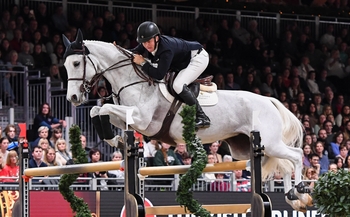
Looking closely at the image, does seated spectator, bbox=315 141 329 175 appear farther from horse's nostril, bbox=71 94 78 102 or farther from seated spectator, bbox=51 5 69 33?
horse's nostril, bbox=71 94 78 102

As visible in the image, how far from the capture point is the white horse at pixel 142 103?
390 inches

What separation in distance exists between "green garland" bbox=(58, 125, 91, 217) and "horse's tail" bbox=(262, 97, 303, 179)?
2778 millimetres

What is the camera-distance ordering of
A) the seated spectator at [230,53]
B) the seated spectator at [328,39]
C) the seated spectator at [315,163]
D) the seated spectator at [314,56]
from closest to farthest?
the seated spectator at [315,163], the seated spectator at [230,53], the seated spectator at [314,56], the seated spectator at [328,39]

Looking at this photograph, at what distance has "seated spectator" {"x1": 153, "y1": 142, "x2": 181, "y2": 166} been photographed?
13.3m

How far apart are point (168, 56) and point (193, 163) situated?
164 centimetres

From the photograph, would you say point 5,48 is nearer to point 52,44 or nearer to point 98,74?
point 52,44

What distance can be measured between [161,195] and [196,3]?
24.2 ft

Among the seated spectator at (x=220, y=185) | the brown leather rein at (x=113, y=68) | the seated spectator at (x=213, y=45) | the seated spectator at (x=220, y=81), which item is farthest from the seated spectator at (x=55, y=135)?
the seated spectator at (x=213, y=45)

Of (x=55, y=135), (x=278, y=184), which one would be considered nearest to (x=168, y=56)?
(x=55, y=135)

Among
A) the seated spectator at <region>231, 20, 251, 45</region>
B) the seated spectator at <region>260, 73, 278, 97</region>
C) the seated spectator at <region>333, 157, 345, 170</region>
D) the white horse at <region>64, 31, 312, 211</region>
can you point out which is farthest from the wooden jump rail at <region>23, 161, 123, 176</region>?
the seated spectator at <region>231, 20, 251, 45</region>

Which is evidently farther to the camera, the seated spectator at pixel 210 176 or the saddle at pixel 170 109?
the seated spectator at pixel 210 176

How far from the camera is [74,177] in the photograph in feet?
29.8

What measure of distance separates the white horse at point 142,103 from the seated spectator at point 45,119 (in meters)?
3.87

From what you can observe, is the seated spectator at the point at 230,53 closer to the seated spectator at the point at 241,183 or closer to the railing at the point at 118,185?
the seated spectator at the point at 241,183
